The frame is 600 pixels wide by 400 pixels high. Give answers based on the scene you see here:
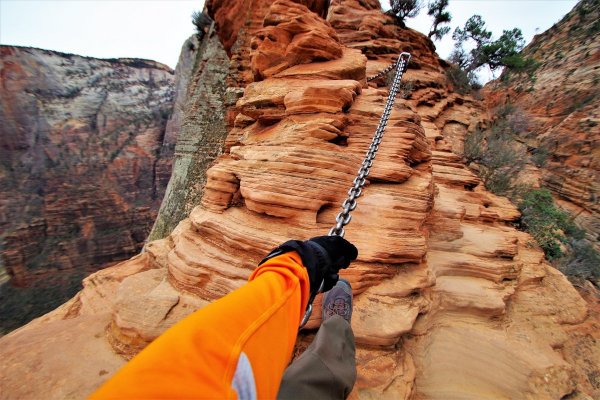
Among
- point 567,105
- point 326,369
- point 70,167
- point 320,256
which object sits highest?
point 567,105

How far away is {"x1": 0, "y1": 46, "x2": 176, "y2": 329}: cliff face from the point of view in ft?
68.4

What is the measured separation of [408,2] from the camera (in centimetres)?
1280

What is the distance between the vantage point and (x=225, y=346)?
80 centimetres

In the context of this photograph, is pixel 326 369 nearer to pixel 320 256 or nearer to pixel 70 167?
Answer: pixel 320 256

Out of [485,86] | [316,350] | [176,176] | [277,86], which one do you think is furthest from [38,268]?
[485,86]

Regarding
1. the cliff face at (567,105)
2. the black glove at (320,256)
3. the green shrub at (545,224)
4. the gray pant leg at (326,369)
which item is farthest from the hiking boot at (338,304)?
the cliff face at (567,105)

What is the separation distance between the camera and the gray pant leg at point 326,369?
1648 mm

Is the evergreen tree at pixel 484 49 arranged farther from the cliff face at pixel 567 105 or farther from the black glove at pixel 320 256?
the black glove at pixel 320 256

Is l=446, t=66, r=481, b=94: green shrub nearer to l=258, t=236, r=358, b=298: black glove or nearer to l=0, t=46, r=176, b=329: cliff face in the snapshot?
l=258, t=236, r=358, b=298: black glove

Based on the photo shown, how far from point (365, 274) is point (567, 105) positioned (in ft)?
50.8

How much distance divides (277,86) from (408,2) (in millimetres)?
13150

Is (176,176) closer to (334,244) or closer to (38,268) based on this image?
(334,244)

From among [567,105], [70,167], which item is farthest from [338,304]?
[70,167]

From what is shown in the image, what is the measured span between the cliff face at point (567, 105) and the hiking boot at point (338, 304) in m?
10.8
